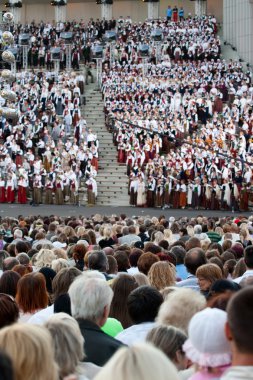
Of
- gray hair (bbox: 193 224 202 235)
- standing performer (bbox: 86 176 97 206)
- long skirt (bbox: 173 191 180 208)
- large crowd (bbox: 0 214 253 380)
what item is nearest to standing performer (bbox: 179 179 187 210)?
long skirt (bbox: 173 191 180 208)

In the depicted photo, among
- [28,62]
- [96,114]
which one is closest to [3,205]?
[96,114]

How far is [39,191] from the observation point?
129 ft

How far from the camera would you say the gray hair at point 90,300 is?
6.38m

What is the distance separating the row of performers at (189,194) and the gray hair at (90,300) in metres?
30.0

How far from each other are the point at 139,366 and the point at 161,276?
531cm

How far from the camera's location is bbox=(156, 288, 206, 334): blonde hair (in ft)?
20.4

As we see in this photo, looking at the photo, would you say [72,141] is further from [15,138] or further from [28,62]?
[28,62]

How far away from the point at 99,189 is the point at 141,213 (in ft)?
20.6

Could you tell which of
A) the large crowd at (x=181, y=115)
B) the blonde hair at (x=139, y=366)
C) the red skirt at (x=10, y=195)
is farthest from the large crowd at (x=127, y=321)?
the red skirt at (x=10, y=195)

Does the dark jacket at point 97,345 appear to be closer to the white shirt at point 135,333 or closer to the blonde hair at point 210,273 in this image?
the white shirt at point 135,333

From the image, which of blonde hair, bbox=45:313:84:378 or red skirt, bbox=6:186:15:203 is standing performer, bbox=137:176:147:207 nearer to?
red skirt, bbox=6:186:15:203

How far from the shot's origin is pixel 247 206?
36.6 m

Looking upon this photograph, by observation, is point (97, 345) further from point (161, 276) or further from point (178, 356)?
point (161, 276)

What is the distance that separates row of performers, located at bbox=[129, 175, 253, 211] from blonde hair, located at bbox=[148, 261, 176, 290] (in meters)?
27.3
